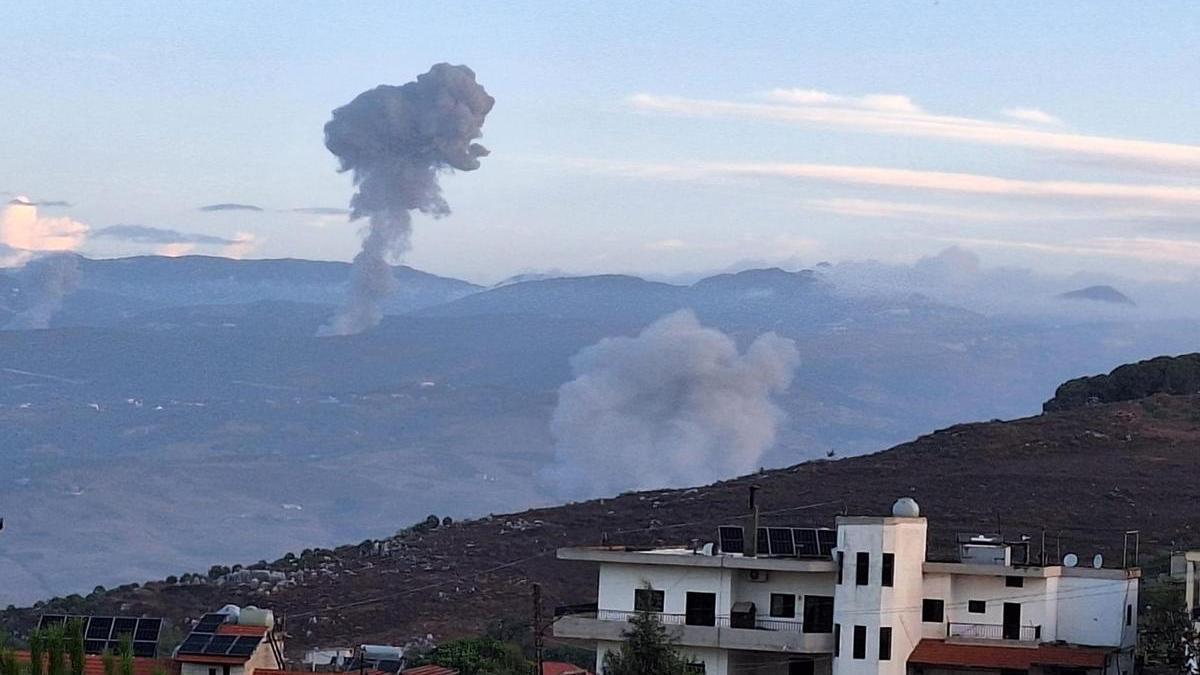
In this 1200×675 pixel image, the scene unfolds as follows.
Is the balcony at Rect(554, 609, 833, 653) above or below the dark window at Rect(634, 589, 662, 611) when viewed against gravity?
below

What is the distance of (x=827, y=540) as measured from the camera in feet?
178

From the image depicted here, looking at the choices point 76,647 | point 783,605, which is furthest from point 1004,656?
point 76,647

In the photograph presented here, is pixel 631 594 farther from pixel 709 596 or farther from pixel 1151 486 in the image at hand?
pixel 1151 486

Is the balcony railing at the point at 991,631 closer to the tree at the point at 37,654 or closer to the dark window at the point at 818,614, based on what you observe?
the dark window at the point at 818,614

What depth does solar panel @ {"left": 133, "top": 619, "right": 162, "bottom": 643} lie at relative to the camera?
172ft

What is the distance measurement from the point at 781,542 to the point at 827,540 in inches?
40.0

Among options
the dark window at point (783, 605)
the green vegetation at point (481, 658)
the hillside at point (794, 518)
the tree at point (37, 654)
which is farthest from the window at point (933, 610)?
the hillside at point (794, 518)

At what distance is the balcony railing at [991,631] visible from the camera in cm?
5262

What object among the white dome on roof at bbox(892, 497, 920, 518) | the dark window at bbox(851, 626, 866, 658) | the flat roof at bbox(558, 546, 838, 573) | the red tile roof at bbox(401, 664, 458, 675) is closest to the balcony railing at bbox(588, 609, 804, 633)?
the flat roof at bbox(558, 546, 838, 573)

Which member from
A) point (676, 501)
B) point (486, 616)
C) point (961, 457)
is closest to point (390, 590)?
point (486, 616)

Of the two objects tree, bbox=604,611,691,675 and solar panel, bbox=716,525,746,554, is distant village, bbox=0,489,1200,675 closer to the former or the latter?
solar panel, bbox=716,525,746,554

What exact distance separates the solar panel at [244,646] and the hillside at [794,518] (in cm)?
2802

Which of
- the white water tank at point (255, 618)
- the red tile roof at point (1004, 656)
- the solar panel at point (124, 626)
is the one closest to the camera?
the red tile roof at point (1004, 656)

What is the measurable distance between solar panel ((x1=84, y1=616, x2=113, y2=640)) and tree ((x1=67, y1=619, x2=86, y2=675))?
26.0 ft
